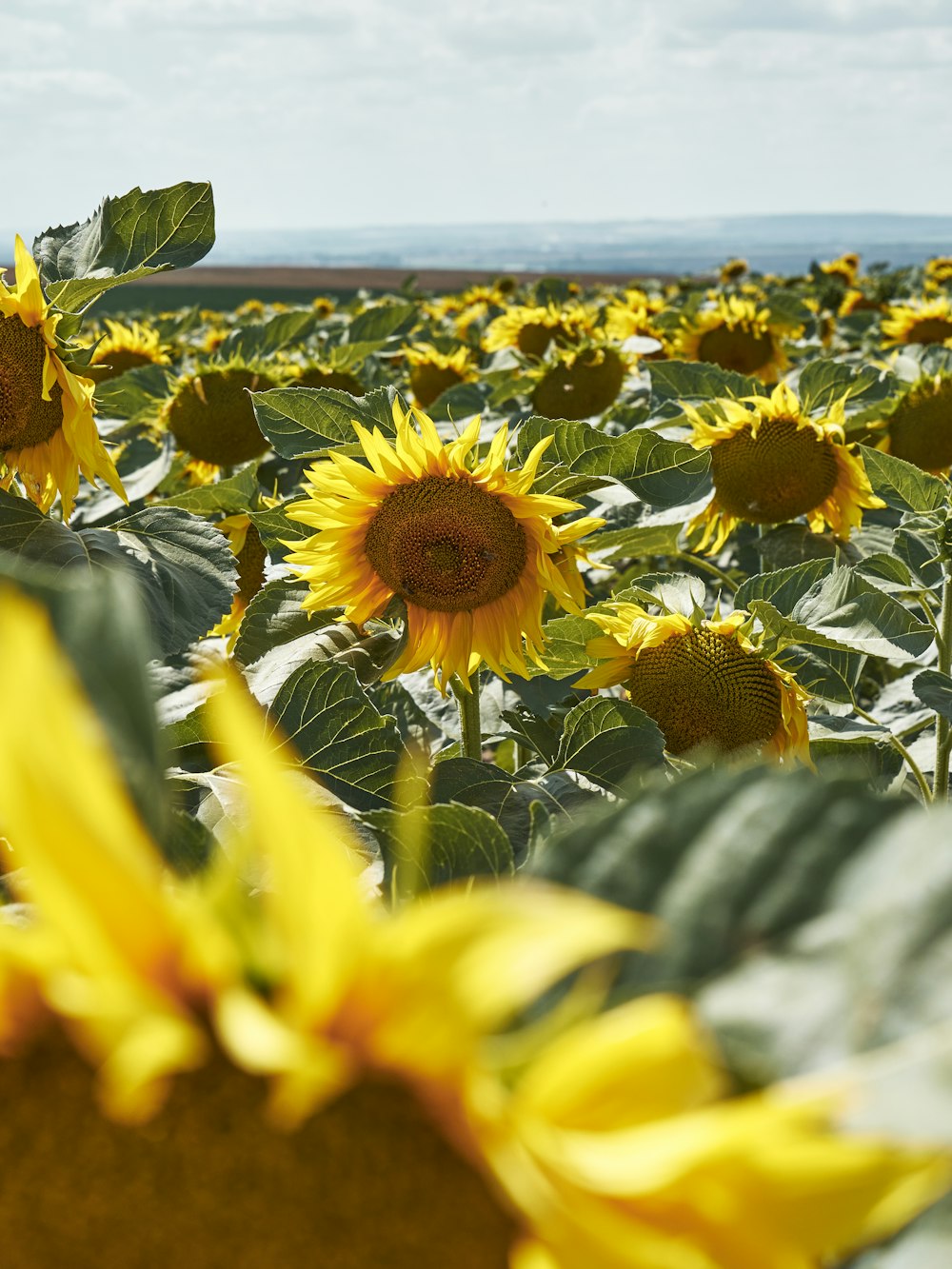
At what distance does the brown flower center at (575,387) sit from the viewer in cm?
294

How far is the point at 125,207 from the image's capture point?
1369mm

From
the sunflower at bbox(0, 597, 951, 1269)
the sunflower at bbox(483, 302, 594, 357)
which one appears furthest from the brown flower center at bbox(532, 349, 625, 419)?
the sunflower at bbox(0, 597, 951, 1269)

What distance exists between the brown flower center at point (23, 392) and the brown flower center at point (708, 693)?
2.64 ft

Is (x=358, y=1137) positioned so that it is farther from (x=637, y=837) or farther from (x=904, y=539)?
(x=904, y=539)

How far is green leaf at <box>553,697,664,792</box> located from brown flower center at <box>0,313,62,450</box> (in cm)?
68

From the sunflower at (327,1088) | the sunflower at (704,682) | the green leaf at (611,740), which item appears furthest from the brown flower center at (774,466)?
the sunflower at (327,1088)

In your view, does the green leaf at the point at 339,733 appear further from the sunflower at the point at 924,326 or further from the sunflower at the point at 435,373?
the sunflower at the point at 924,326

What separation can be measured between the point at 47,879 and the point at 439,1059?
0.41 feet

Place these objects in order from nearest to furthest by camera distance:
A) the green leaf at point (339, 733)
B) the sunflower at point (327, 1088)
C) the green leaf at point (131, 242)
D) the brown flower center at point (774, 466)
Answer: the sunflower at point (327, 1088)
the green leaf at point (339, 733)
the green leaf at point (131, 242)
the brown flower center at point (774, 466)

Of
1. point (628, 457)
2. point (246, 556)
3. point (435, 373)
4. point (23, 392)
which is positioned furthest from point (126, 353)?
point (628, 457)

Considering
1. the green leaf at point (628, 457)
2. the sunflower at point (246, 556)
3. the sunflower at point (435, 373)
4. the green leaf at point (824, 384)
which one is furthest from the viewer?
A: the sunflower at point (435, 373)

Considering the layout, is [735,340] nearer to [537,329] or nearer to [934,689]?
[537,329]

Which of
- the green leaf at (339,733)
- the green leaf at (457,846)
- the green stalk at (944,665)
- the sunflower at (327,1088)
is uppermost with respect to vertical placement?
the sunflower at (327,1088)

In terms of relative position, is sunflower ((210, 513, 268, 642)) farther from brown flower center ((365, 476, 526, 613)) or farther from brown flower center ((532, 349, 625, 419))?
brown flower center ((532, 349, 625, 419))
